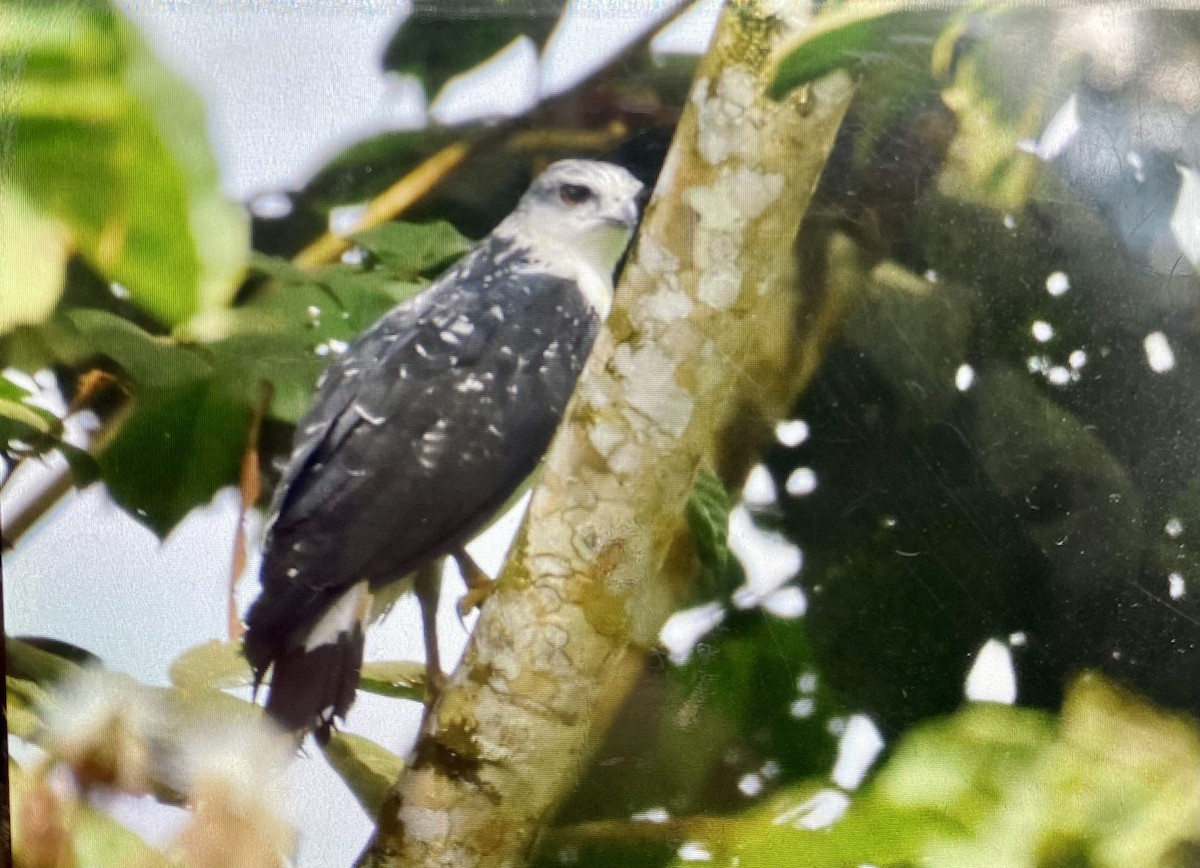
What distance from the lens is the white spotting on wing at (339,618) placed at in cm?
71

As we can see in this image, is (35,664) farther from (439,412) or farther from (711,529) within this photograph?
(711,529)

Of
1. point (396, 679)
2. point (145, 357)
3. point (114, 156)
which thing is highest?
point (114, 156)

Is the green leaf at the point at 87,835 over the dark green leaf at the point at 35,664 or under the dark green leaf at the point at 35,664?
under

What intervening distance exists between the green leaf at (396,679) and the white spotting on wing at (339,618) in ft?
0.11

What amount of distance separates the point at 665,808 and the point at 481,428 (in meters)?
0.32

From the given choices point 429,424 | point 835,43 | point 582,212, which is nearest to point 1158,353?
point 835,43

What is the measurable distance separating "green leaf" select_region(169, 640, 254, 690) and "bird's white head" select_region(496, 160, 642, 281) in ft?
1.22

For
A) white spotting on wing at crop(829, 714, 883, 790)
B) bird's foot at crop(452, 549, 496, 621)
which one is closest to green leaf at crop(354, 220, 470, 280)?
bird's foot at crop(452, 549, 496, 621)

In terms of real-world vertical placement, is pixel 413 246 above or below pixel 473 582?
above

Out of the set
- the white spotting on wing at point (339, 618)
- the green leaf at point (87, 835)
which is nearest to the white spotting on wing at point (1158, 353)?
the white spotting on wing at point (339, 618)

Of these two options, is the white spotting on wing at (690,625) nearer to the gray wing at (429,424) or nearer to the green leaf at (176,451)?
the gray wing at (429,424)

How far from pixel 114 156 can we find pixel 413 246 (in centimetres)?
23

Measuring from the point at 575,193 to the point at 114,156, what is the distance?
0.34 meters

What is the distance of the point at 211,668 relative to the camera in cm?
73
